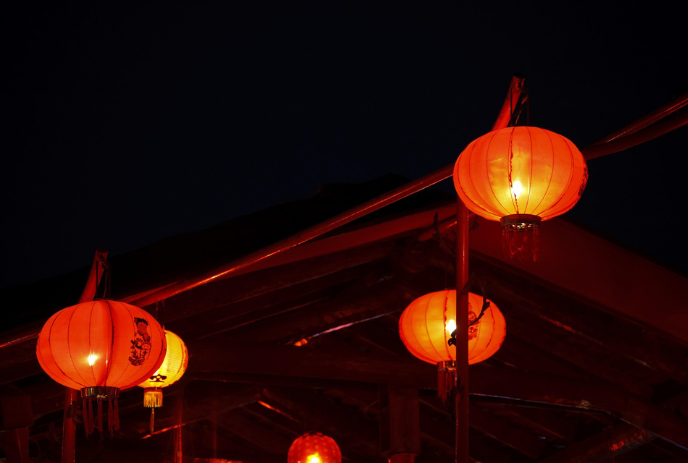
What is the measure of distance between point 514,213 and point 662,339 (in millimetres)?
4096

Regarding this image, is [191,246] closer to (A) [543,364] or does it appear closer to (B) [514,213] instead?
(B) [514,213]

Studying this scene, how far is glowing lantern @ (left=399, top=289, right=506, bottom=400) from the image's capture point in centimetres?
445

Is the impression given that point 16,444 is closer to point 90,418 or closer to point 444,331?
point 90,418

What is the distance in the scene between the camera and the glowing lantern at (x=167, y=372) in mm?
4773

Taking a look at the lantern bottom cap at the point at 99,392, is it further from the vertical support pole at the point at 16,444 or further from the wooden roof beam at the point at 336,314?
the wooden roof beam at the point at 336,314

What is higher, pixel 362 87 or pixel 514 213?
pixel 362 87

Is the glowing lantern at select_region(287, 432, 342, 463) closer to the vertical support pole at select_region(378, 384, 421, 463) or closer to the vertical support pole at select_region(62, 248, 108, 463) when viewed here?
the vertical support pole at select_region(378, 384, 421, 463)

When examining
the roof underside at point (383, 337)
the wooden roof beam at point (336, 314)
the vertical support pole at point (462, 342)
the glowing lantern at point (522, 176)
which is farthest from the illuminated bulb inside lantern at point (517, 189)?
the wooden roof beam at point (336, 314)

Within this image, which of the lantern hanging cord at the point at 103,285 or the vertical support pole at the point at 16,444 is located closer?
the lantern hanging cord at the point at 103,285

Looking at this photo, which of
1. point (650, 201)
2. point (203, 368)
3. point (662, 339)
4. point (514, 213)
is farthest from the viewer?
point (650, 201)

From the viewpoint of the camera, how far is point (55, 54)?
18.5m

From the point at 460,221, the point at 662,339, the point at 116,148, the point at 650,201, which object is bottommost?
the point at 460,221

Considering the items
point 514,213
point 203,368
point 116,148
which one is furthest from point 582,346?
point 116,148

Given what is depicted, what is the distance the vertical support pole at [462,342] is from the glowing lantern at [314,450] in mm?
3643
